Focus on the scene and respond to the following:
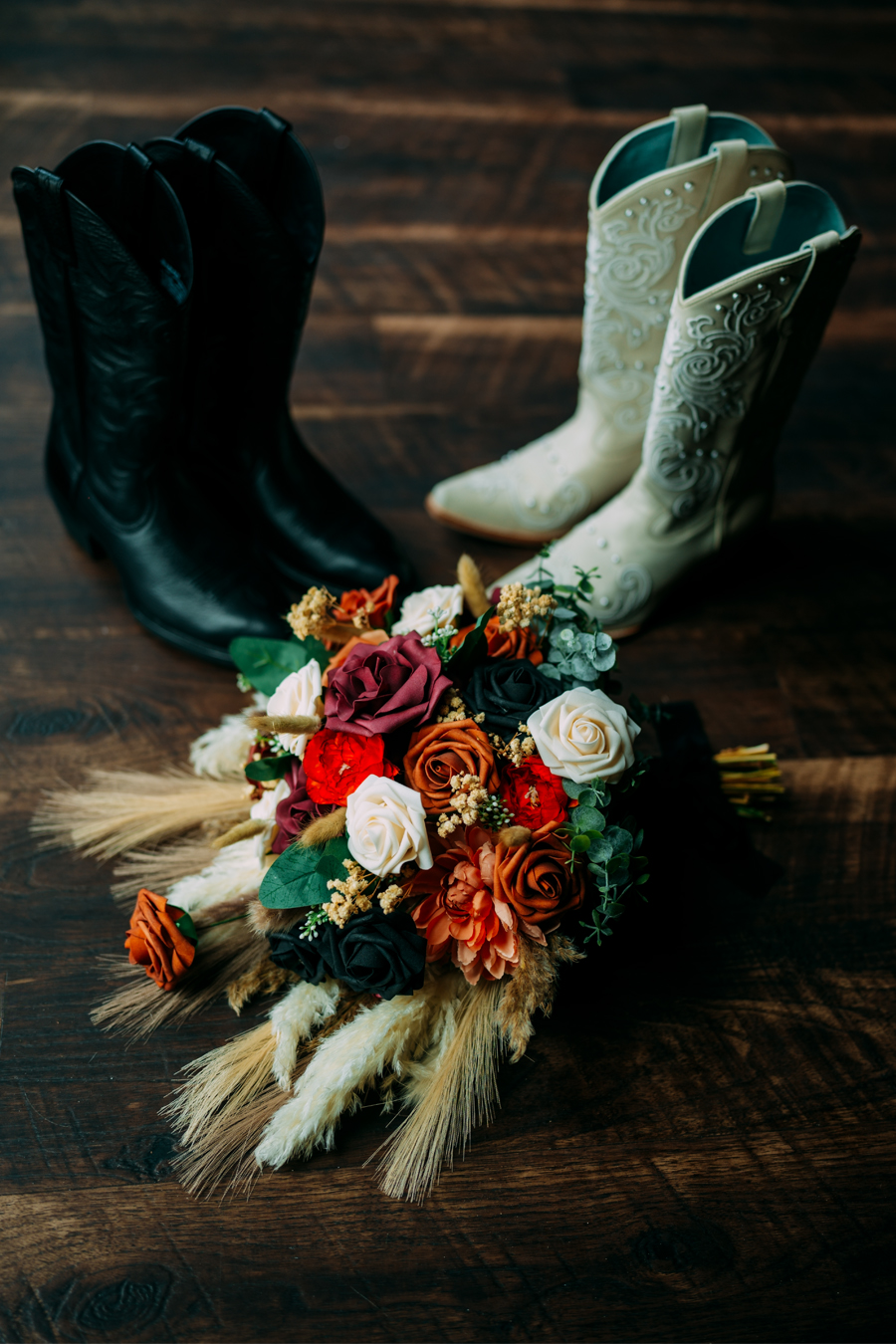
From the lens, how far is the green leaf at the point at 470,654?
970 millimetres

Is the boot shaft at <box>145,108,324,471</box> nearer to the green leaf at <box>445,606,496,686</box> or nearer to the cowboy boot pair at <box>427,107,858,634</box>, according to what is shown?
the cowboy boot pair at <box>427,107,858,634</box>

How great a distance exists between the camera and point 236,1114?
96 cm

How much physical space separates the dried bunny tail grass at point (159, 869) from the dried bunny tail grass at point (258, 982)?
0.44 feet

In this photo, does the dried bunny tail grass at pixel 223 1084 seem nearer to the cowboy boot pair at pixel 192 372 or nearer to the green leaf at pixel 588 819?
the green leaf at pixel 588 819

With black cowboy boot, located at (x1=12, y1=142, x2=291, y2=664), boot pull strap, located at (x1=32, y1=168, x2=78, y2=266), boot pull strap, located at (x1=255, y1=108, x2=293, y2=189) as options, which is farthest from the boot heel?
boot pull strap, located at (x1=255, y1=108, x2=293, y2=189)

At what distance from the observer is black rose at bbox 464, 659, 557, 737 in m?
0.93

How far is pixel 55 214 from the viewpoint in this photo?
1.06m

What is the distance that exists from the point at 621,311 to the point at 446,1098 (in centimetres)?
101

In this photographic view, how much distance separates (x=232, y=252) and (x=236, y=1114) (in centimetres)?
94

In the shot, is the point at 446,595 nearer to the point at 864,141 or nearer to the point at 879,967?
the point at 879,967

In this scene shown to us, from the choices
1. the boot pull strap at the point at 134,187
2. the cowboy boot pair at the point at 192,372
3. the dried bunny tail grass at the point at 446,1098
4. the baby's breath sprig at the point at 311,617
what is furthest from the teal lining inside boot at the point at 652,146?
the dried bunny tail grass at the point at 446,1098

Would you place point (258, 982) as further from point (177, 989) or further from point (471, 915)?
point (471, 915)

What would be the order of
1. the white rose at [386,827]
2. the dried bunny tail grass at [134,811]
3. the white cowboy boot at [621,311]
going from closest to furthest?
the white rose at [386,827], the dried bunny tail grass at [134,811], the white cowboy boot at [621,311]

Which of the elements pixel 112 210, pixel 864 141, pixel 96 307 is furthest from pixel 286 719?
pixel 864 141
